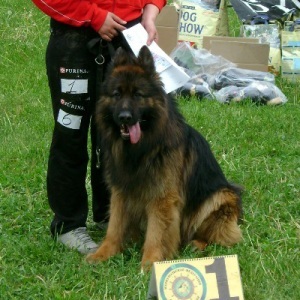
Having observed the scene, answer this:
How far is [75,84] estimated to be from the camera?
4.32 m

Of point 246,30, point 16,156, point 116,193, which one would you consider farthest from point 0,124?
point 246,30

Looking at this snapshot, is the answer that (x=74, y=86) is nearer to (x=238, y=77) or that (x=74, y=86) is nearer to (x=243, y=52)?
(x=238, y=77)

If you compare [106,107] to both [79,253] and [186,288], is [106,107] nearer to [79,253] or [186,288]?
[79,253]

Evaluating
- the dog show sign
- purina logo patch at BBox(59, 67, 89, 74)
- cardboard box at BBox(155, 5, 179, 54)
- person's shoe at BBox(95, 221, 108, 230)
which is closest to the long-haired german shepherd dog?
purina logo patch at BBox(59, 67, 89, 74)

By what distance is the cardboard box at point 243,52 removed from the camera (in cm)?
876

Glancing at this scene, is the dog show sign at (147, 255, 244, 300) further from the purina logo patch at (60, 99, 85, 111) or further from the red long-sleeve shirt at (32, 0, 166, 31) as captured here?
the red long-sleeve shirt at (32, 0, 166, 31)

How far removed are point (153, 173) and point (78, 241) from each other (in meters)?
0.78

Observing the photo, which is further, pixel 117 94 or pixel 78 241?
pixel 78 241

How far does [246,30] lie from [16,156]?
4.74 metres

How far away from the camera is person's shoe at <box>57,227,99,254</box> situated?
4.60m

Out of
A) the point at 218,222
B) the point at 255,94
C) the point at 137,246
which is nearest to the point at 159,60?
the point at 218,222

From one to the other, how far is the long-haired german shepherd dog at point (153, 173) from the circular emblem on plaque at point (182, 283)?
861 millimetres

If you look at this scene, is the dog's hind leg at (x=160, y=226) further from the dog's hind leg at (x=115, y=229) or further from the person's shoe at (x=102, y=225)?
the person's shoe at (x=102, y=225)

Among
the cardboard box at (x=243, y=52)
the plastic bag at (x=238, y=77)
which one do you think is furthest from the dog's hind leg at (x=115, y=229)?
the cardboard box at (x=243, y=52)
